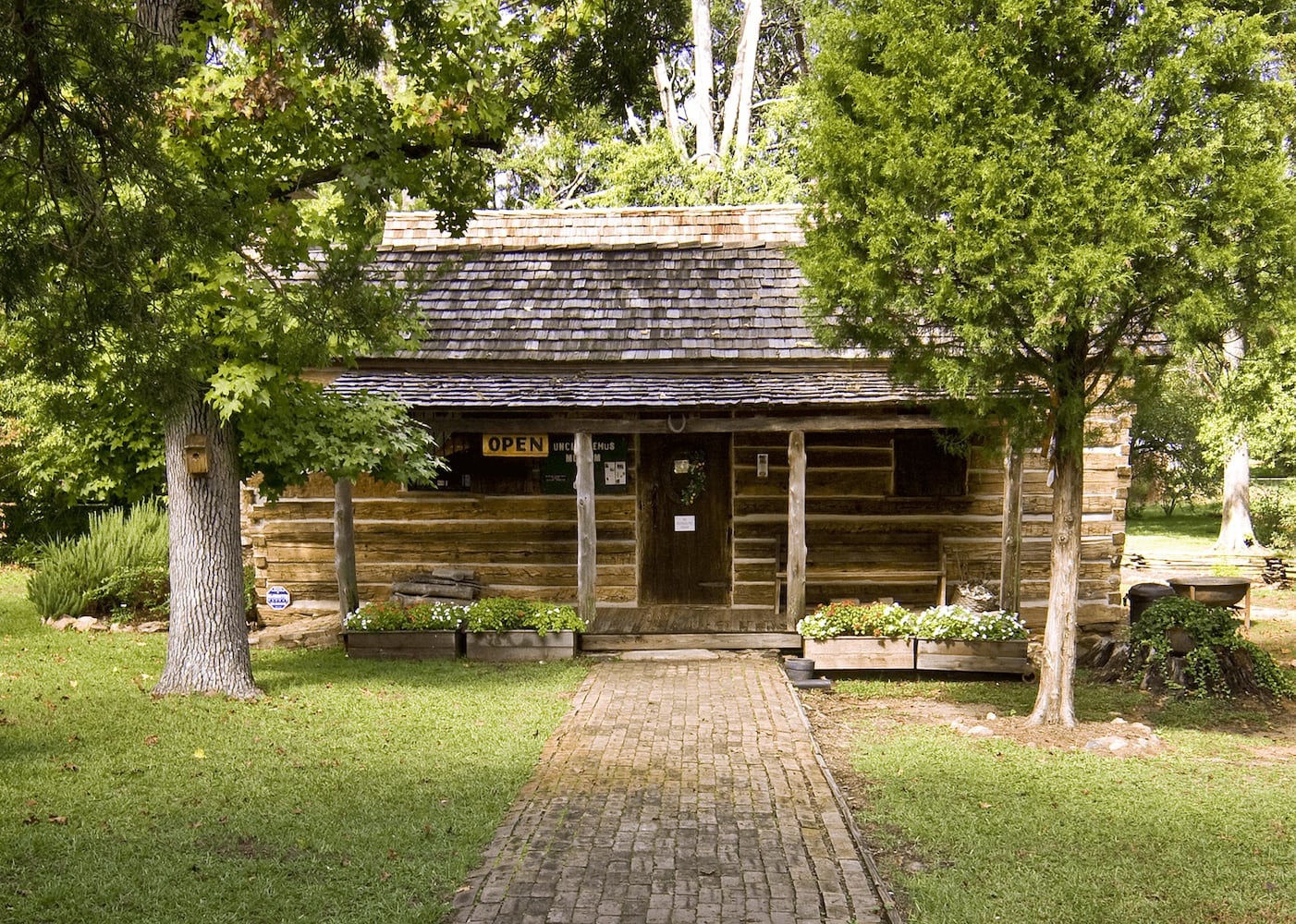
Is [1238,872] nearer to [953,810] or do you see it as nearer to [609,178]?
[953,810]

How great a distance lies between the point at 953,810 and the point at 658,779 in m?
1.90

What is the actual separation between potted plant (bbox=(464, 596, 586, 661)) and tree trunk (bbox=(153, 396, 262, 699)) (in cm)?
281

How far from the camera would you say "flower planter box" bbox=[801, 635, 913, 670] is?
→ 11.1 meters

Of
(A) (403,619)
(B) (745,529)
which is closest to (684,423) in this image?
(B) (745,529)

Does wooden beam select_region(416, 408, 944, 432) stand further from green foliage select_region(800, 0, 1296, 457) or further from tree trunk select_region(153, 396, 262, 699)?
green foliage select_region(800, 0, 1296, 457)

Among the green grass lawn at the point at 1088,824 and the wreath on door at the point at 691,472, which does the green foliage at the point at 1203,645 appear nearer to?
the green grass lawn at the point at 1088,824

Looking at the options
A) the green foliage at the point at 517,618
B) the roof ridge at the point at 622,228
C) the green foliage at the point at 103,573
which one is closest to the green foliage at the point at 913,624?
the green foliage at the point at 517,618

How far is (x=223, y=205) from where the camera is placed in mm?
6281

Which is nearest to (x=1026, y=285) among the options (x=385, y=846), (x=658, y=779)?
(x=658, y=779)

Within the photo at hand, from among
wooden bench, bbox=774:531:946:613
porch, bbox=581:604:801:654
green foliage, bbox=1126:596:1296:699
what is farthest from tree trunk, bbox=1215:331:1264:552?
porch, bbox=581:604:801:654

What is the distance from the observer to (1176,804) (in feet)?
21.9

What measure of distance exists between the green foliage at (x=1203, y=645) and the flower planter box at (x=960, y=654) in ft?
4.18

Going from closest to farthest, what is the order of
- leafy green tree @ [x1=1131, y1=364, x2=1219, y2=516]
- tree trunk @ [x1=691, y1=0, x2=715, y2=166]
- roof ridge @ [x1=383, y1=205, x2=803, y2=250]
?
1. roof ridge @ [x1=383, y1=205, x2=803, y2=250]
2. tree trunk @ [x1=691, y1=0, x2=715, y2=166]
3. leafy green tree @ [x1=1131, y1=364, x2=1219, y2=516]

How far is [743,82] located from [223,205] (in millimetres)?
23004
